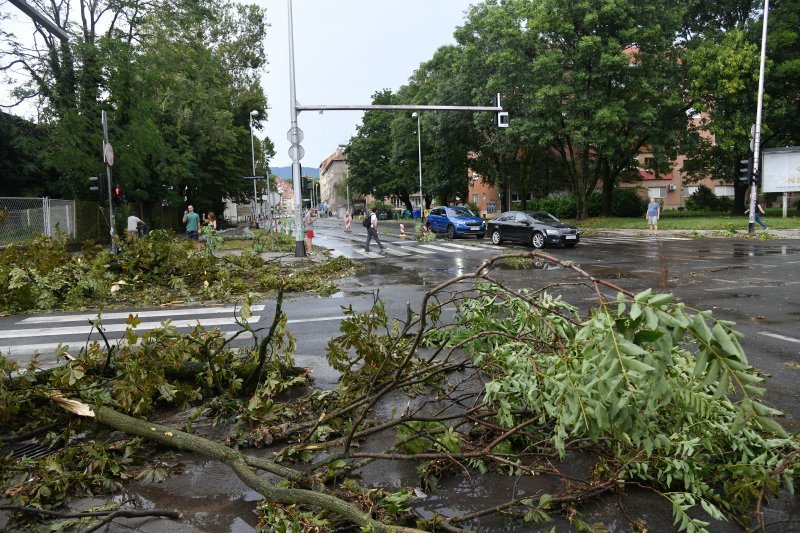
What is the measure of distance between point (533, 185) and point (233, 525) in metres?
49.3

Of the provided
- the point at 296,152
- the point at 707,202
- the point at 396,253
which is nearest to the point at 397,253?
the point at 396,253

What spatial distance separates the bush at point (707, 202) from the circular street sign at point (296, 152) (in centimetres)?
3920

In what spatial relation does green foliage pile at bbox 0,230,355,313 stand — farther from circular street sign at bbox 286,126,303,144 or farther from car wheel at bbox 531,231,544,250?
car wheel at bbox 531,231,544,250

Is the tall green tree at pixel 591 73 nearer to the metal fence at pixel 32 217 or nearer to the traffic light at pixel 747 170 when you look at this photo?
the traffic light at pixel 747 170

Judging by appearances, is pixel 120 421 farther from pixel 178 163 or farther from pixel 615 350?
pixel 178 163

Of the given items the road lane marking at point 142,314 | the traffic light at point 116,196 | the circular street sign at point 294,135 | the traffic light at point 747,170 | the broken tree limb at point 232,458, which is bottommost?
the road lane marking at point 142,314

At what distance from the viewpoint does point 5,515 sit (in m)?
3.14

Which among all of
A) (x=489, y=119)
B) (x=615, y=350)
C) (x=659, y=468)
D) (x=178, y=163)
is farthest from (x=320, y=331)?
(x=489, y=119)

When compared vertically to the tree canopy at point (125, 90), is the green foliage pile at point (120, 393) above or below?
below

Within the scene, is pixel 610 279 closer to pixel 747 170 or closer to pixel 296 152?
pixel 296 152

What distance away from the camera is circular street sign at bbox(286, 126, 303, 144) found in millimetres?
21125

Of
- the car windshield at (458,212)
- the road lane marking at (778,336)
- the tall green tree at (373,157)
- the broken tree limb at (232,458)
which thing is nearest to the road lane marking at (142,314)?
the broken tree limb at (232,458)

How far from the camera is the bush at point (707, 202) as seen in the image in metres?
46.7

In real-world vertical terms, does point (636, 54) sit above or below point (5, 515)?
above
